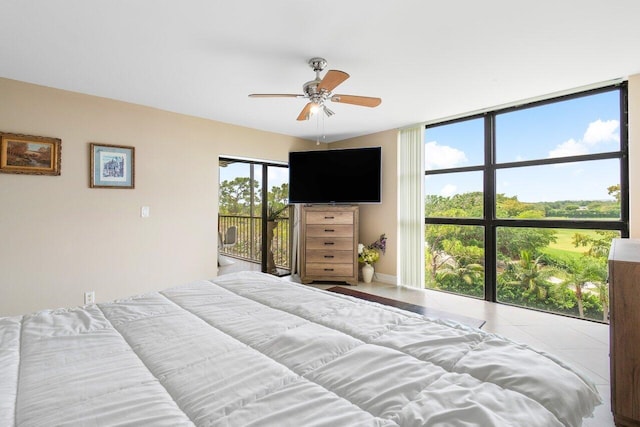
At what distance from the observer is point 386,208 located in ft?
15.1

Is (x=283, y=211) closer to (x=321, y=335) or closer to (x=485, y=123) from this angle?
(x=485, y=123)

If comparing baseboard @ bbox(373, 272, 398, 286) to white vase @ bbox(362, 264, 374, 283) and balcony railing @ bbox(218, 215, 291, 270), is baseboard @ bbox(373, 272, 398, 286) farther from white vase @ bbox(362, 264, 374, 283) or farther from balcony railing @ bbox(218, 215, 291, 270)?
balcony railing @ bbox(218, 215, 291, 270)

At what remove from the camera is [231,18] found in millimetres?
1871

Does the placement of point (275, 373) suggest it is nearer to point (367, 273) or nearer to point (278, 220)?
point (367, 273)

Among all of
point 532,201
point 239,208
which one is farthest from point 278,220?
point 532,201

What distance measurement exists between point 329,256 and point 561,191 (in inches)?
113

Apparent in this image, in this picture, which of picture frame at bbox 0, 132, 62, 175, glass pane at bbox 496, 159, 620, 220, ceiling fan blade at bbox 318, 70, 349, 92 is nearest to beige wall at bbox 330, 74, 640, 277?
glass pane at bbox 496, 159, 620, 220

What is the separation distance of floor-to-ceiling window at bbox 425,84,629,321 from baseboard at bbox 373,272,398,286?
48cm

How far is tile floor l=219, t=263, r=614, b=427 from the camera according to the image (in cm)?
205

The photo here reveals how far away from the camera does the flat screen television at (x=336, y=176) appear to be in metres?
4.40

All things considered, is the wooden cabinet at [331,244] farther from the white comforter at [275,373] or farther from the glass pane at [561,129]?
the white comforter at [275,373]

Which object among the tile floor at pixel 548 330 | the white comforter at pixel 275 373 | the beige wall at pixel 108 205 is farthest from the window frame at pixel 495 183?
the white comforter at pixel 275 373

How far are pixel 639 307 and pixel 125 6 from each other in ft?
10.6

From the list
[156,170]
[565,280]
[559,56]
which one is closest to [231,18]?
[156,170]
